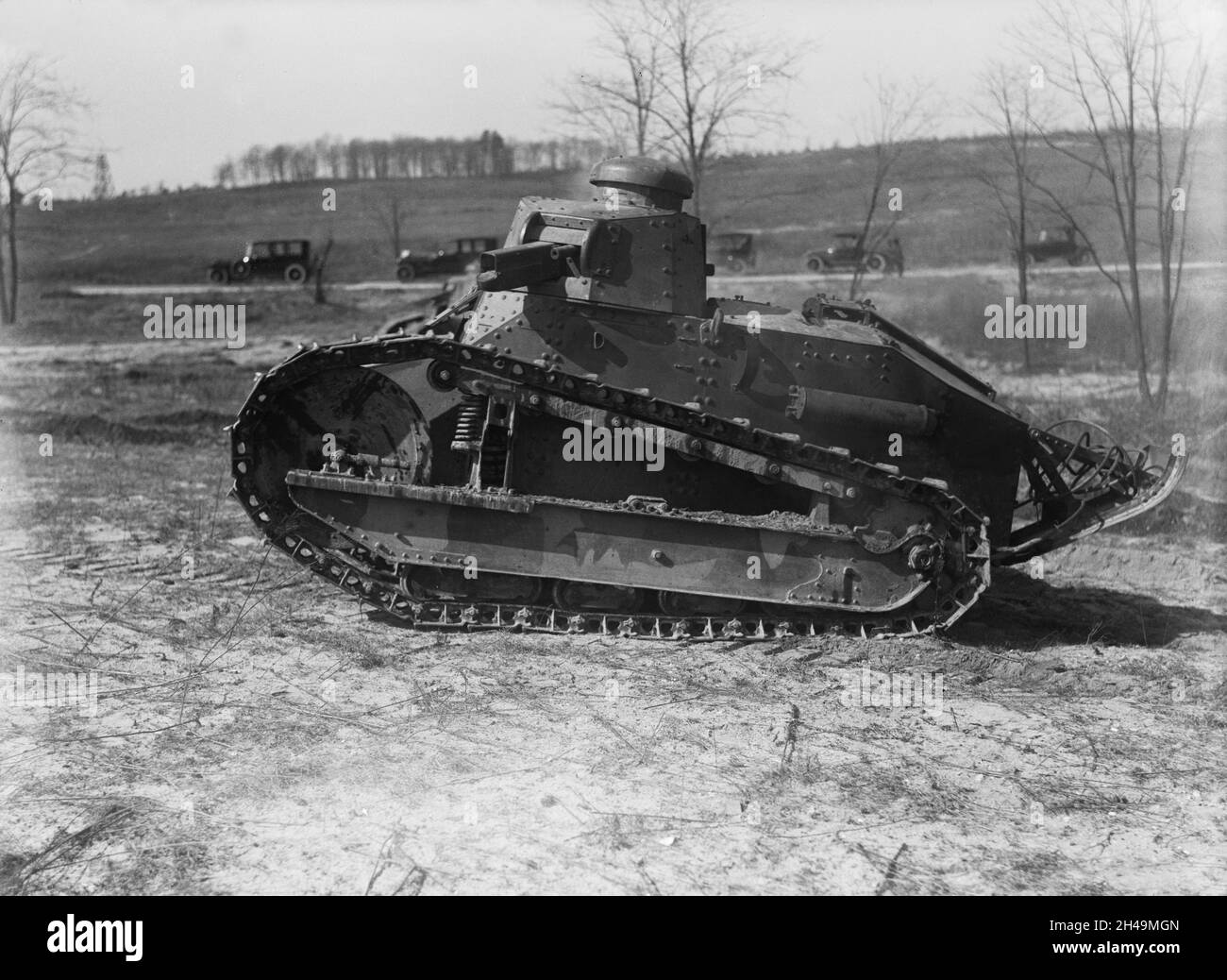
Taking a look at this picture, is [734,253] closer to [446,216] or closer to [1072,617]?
[446,216]

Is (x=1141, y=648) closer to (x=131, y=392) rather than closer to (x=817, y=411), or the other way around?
(x=817, y=411)

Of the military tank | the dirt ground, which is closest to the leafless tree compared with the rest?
the dirt ground

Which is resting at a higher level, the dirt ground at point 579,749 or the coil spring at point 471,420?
the coil spring at point 471,420

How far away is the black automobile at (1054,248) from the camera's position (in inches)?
1085

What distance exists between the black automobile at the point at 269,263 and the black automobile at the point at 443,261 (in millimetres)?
3206

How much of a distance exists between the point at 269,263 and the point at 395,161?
687cm

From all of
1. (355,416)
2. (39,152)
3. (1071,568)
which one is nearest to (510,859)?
(355,416)

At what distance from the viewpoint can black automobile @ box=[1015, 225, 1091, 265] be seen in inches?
1085

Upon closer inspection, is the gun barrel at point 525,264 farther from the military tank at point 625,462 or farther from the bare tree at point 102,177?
the bare tree at point 102,177

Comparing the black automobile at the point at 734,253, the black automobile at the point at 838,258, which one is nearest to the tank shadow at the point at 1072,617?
the black automobile at the point at 838,258

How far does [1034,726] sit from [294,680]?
523 cm

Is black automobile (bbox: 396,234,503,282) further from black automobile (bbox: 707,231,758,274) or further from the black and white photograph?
the black and white photograph

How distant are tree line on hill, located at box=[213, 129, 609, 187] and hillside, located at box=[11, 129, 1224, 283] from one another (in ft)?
1.43

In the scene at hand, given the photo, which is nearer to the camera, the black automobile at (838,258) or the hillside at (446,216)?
the hillside at (446,216)
